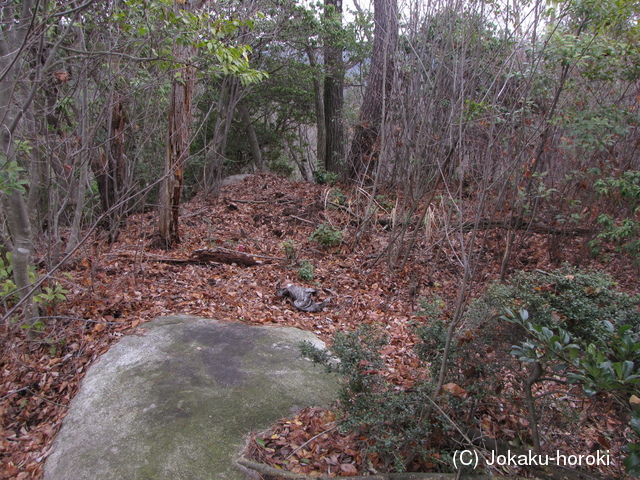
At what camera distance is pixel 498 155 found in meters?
5.86

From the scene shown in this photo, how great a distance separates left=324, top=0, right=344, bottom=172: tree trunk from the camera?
11.0 metres

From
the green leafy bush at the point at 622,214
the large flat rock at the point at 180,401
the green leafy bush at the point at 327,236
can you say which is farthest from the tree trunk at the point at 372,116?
the large flat rock at the point at 180,401

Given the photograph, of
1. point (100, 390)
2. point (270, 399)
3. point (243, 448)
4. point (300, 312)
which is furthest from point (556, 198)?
point (100, 390)

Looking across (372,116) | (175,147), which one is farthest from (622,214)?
(175,147)

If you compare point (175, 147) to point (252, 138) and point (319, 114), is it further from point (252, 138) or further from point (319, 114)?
point (252, 138)

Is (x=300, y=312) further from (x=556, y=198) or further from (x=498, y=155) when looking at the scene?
(x=556, y=198)

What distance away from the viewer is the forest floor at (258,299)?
3.08m

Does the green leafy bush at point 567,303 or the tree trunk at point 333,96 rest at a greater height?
the tree trunk at point 333,96

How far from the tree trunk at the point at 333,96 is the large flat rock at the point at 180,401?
6987 millimetres

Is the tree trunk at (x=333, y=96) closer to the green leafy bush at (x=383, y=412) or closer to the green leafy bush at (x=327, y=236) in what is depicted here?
the green leafy bush at (x=327, y=236)

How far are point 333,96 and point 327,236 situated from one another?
5.32 metres

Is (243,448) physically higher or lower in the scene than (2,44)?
lower

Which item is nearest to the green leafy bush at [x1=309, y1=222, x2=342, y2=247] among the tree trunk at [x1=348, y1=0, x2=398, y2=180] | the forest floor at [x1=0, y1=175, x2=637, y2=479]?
the forest floor at [x1=0, y1=175, x2=637, y2=479]

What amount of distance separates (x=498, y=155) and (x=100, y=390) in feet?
17.6
